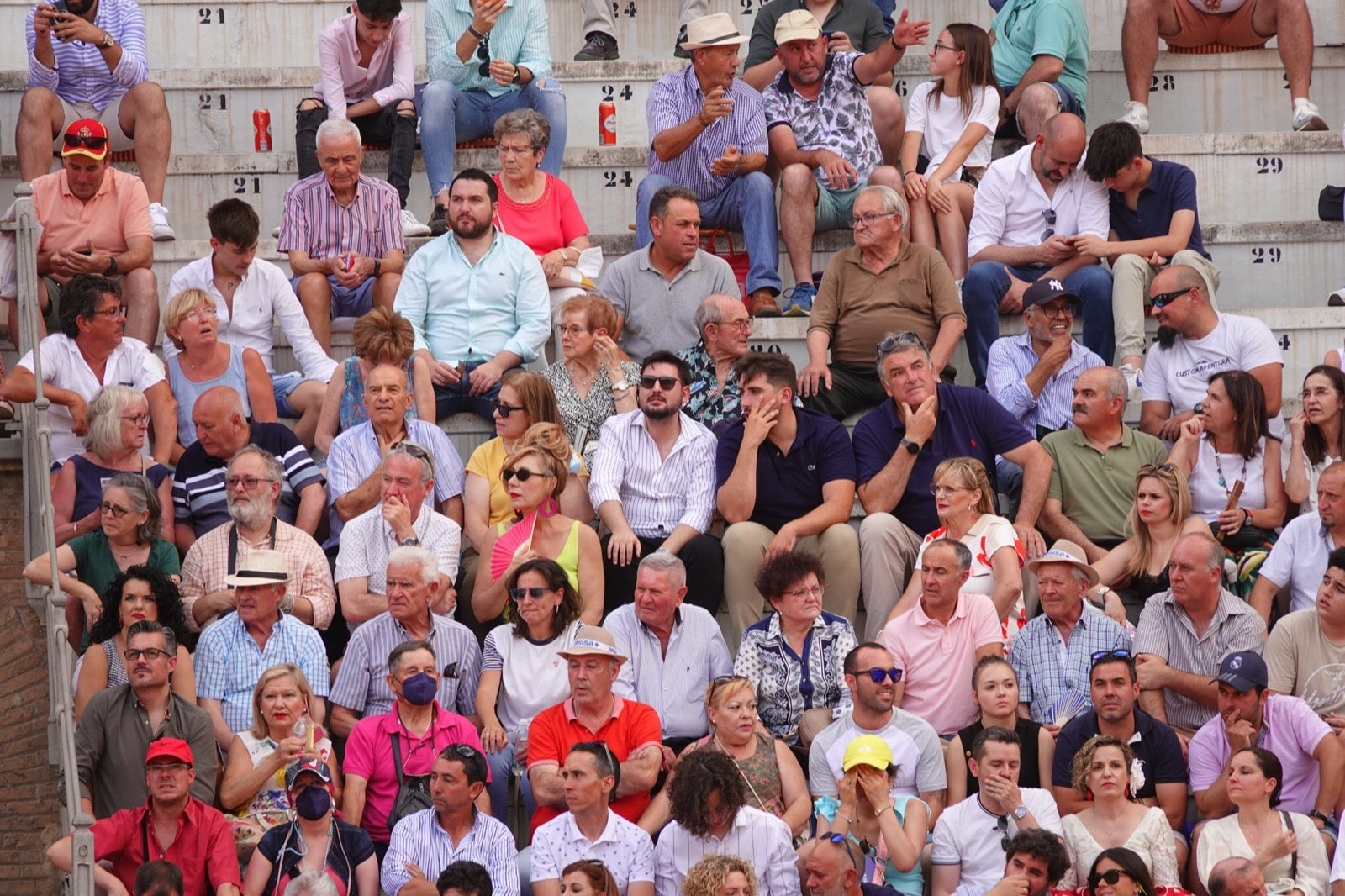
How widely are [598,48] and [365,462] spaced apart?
446cm

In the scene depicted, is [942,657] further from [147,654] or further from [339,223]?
[339,223]

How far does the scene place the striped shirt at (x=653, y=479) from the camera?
10.6 m

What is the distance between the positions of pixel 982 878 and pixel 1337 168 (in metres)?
5.83

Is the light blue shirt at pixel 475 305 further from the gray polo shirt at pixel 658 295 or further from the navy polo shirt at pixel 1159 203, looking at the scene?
the navy polo shirt at pixel 1159 203

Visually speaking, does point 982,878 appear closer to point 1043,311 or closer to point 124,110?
point 1043,311

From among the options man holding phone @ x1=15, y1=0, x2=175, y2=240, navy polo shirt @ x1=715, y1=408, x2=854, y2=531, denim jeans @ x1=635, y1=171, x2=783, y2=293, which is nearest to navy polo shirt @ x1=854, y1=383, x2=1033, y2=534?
navy polo shirt @ x1=715, y1=408, x2=854, y2=531

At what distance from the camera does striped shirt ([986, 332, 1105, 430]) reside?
11383 mm

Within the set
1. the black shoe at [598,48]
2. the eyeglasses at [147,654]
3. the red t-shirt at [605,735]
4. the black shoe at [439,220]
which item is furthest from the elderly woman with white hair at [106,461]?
the black shoe at [598,48]

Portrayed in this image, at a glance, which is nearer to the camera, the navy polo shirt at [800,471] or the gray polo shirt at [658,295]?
the navy polo shirt at [800,471]

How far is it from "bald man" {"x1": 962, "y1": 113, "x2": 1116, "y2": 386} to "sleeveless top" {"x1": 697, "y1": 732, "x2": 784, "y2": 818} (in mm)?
2970

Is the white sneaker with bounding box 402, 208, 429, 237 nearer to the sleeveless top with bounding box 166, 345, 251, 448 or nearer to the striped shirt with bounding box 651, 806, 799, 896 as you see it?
the sleeveless top with bounding box 166, 345, 251, 448

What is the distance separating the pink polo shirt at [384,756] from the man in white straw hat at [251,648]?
0.29m

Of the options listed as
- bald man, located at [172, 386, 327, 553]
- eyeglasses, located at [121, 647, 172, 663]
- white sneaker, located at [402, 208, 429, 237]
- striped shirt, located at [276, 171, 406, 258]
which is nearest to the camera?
eyeglasses, located at [121, 647, 172, 663]

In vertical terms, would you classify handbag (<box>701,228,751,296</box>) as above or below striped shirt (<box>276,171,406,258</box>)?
below
